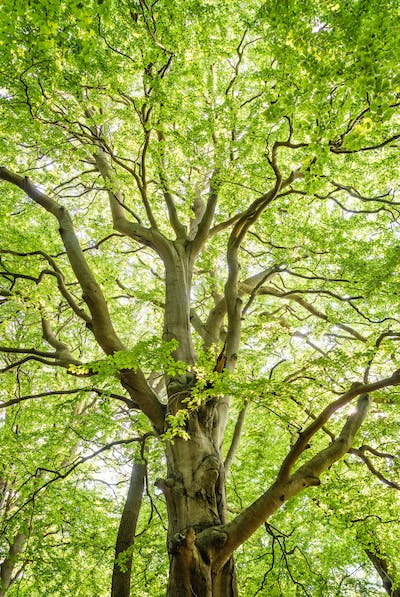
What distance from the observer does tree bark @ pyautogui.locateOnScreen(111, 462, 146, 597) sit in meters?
6.09

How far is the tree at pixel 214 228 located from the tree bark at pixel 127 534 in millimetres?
86

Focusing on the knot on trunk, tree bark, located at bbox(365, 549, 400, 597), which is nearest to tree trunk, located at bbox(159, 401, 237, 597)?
the knot on trunk

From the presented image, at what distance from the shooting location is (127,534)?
22.2 feet

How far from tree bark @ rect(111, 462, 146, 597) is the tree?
86 millimetres

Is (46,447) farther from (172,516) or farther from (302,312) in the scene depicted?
(302,312)

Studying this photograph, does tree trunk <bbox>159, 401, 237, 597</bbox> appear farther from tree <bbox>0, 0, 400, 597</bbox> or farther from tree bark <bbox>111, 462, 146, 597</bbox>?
tree bark <bbox>111, 462, 146, 597</bbox>

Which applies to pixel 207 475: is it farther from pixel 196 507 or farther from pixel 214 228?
pixel 214 228

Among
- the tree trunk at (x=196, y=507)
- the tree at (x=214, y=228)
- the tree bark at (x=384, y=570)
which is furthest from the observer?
the tree bark at (x=384, y=570)

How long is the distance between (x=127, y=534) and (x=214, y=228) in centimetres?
570

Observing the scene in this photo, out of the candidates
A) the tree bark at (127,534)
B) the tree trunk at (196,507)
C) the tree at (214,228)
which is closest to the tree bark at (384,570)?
the tree at (214,228)

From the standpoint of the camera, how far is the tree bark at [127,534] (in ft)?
20.0

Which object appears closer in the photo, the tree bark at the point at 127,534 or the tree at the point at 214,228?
the tree at the point at 214,228

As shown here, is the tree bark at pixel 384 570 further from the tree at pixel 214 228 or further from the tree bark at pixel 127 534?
the tree bark at pixel 127 534

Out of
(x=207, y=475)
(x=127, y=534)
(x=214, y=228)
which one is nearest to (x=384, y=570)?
(x=127, y=534)
